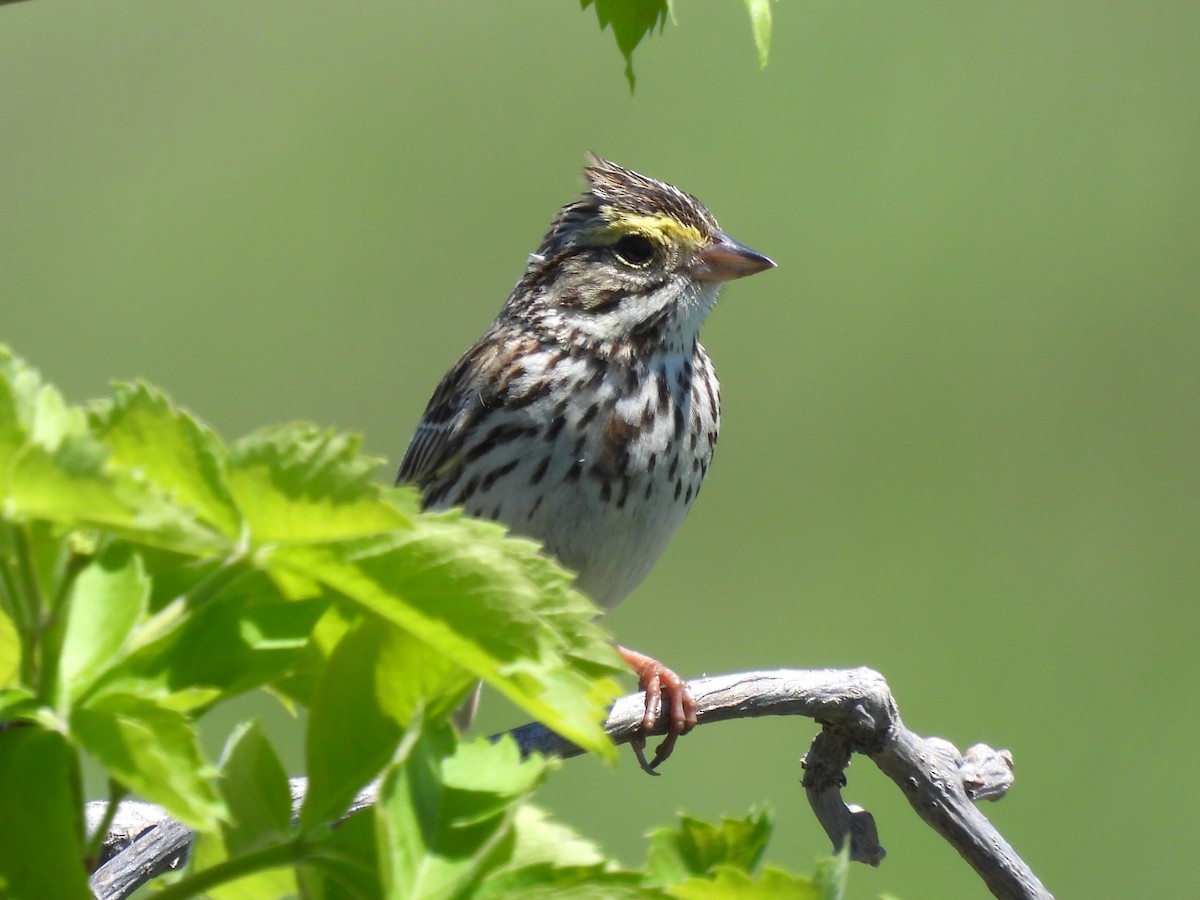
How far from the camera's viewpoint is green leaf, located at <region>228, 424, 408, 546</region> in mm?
879

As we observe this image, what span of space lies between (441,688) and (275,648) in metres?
0.11

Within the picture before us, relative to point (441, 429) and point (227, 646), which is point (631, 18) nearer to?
point (227, 646)

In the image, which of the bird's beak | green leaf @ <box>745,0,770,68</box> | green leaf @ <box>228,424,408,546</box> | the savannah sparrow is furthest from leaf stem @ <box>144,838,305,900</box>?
the bird's beak

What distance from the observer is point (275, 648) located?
3.21ft

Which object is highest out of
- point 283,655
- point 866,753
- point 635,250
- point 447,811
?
point 635,250

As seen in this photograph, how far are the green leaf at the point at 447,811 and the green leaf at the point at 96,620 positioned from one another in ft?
0.60

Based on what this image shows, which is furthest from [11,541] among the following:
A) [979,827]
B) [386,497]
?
[979,827]

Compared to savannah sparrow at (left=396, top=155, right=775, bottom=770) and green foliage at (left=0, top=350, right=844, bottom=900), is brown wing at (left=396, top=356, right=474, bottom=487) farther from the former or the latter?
green foliage at (left=0, top=350, right=844, bottom=900)

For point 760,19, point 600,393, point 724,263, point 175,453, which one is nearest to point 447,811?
point 175,453

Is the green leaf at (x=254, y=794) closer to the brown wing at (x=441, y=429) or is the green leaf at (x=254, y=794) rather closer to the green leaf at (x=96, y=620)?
the green leaf at (x=96, y=620)

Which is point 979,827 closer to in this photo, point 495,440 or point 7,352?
point 495,440

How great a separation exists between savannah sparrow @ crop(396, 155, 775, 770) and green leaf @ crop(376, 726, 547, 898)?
2.71 m

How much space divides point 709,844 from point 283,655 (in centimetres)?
34

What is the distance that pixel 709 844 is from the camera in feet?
3.55
